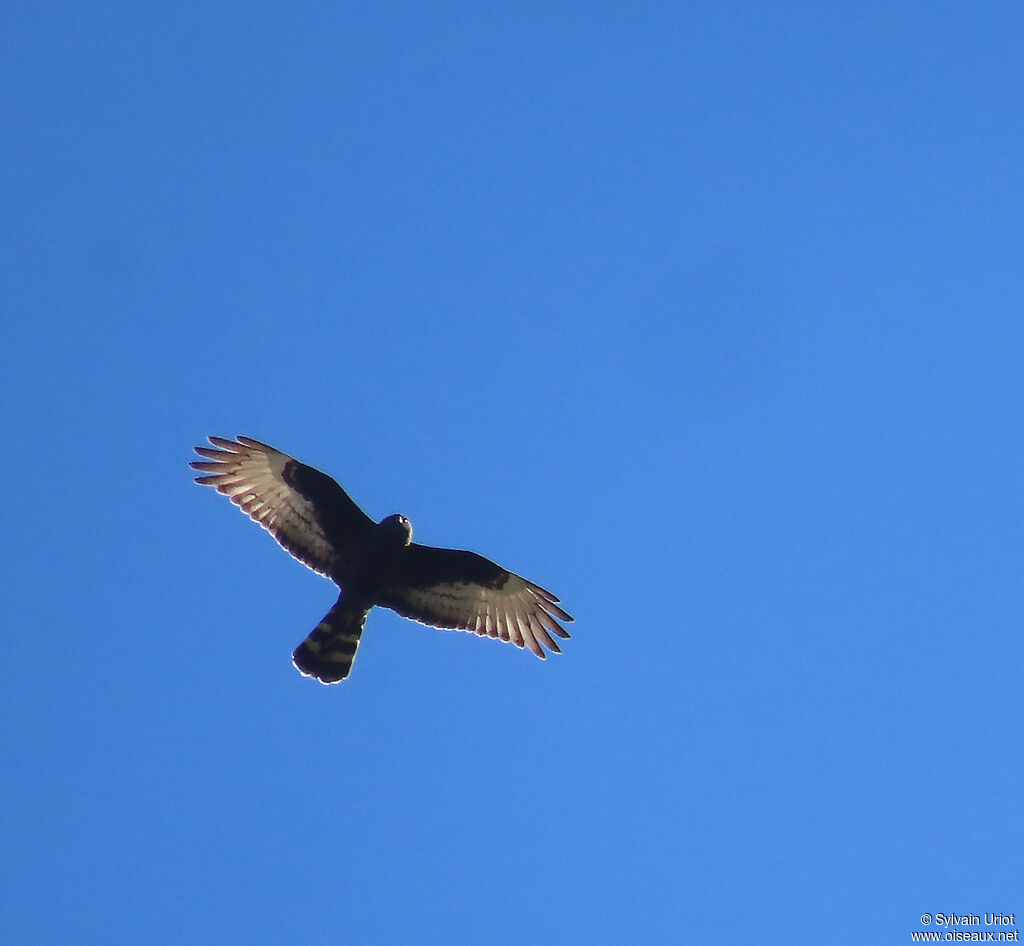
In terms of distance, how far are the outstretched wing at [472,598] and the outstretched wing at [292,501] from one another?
0.70 meters

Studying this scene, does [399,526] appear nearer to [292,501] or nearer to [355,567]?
[355,567]

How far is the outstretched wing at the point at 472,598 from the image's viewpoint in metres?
14.4

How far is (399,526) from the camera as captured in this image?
1378 cm

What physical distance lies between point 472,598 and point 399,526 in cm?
163

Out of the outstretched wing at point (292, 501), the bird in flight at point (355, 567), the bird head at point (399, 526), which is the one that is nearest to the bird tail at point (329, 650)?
Result: the bird in flight at point (355, 567)

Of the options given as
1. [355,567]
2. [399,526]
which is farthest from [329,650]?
[399,526]

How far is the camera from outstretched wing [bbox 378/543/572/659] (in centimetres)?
1444

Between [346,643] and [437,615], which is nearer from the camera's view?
[346,643]

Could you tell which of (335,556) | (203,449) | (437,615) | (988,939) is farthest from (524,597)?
(988,939)

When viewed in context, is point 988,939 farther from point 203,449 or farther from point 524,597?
point 203,449

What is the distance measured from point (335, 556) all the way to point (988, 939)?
349 inches

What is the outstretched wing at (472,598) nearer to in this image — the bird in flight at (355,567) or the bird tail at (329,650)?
the bird in flight at (355,567)

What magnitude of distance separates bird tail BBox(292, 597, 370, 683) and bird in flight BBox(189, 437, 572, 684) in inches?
0.4

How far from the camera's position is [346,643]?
45.4ft
